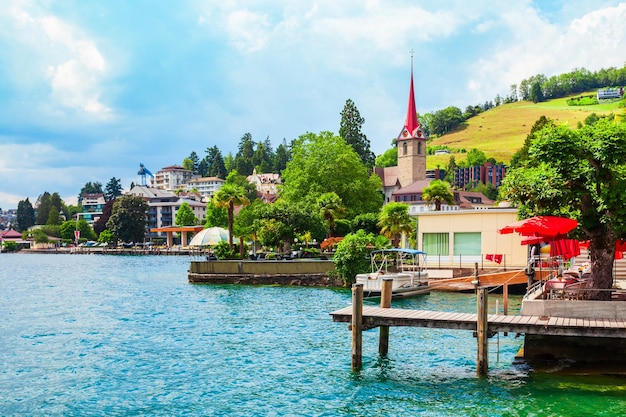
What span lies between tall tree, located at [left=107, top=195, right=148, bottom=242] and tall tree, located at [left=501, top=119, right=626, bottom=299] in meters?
152

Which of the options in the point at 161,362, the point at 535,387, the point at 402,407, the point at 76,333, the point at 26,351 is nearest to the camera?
the point at 402,407

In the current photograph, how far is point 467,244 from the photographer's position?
51.8 metres

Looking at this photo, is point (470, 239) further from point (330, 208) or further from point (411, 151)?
point (411, 151)

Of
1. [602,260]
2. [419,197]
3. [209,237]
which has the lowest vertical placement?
[602,260]

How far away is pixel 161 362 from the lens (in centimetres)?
2422

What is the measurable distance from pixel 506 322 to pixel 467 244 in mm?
32832

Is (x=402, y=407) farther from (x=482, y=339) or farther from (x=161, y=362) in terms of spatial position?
(x=161, y=362)

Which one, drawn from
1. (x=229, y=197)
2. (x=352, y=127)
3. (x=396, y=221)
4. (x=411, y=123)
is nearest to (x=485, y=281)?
(x=396, y=221)

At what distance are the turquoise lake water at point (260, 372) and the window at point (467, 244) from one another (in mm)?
14110

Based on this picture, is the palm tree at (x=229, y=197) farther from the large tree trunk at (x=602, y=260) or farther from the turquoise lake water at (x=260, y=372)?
the large tree trunk at (x=602, y=260)

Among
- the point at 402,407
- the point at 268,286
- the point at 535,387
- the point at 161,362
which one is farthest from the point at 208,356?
the point at 268,286

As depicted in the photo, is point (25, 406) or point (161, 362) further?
point (161, 362)

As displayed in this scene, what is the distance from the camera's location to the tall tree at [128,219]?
164m

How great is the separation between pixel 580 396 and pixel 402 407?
4895 mm
